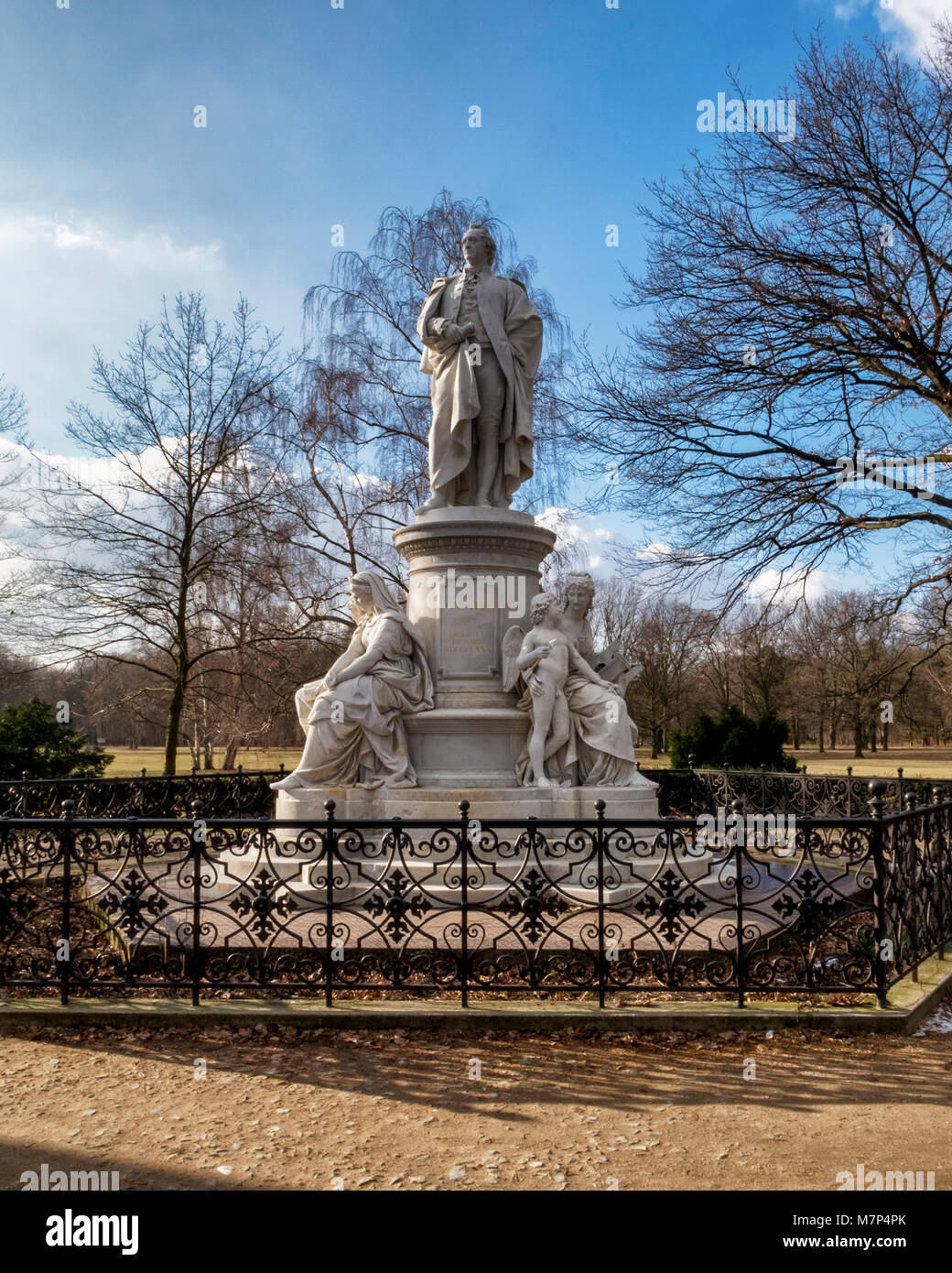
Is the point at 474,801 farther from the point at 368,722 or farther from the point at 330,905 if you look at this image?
the point at 330,905

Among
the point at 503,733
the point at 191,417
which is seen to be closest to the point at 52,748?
the point at 191,417

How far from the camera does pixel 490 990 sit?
5547mm

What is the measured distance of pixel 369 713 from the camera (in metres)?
8.50

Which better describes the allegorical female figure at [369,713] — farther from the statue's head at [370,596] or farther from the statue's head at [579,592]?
the statue's head at [579,592]

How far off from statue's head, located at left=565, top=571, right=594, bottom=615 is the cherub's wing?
1.85 ft

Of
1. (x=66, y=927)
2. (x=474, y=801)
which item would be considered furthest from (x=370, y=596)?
(x=66, y=927)

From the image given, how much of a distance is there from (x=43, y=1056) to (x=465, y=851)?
2527 millimetres

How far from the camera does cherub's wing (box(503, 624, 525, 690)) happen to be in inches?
348

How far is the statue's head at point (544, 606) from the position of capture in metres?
8.80

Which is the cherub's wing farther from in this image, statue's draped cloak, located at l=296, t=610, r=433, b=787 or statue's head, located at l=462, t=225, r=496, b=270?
statue's head, located at l=462, t=225, r=496, b=270

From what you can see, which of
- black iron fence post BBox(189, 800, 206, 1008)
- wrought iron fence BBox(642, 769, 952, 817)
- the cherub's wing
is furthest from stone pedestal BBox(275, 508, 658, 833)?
wrought iron fence BBox(642, 769, 952, 817)

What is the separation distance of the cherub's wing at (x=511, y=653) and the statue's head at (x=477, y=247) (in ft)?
13.3

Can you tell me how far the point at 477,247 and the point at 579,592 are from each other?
3985 mm
